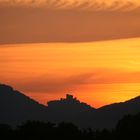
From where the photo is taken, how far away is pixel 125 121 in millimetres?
128000

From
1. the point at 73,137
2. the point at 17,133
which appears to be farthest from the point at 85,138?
the point at 17,133

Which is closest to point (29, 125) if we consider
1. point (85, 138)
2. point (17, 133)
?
point (17, 133)

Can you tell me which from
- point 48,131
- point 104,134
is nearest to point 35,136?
point 48,131

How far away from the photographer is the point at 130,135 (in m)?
120

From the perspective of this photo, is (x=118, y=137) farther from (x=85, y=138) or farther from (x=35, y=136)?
(x=35, y=136)

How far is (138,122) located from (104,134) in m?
5.96

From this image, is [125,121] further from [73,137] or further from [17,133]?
[17,133]

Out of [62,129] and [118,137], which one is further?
[62,129]

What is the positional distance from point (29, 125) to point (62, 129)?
24.5 ft

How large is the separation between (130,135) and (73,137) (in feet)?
31.3

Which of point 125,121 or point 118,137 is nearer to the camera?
point 118,137

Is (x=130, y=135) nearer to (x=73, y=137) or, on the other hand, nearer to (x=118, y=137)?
→ (x=118, y=137)

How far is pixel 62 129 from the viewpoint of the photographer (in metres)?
128

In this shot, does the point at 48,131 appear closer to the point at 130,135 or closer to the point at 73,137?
the point at 73,137
